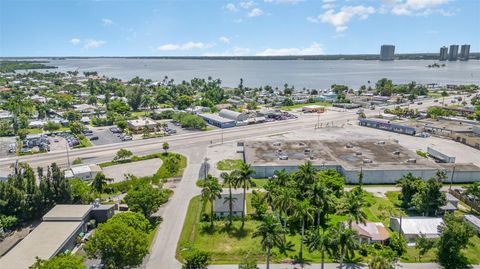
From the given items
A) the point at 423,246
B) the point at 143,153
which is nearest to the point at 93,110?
the point at 143,153

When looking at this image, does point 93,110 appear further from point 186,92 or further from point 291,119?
point 291,119

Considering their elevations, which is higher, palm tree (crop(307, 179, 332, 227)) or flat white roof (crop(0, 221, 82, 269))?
palm tree (crop(307, 179, 332, 227))

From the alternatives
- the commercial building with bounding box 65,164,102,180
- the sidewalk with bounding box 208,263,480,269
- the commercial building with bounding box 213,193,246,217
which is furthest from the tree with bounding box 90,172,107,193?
the sidewalk with bounding box 208,263,480,269

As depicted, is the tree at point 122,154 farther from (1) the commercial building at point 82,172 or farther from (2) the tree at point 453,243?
(2) the tree at point 453,243

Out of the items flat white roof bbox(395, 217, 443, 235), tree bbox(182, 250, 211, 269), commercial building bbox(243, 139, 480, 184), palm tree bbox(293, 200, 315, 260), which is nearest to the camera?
tree bbox(182, 250, 211, 269)

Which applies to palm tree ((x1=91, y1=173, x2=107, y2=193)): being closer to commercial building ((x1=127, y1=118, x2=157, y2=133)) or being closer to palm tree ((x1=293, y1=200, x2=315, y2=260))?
palm tree ((x1=293, y1=200, x2=315, y2=260))

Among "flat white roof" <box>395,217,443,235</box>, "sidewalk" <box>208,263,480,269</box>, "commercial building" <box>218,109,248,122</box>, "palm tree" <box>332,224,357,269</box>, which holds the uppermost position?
"palm tree" <box>332,224,357,269</box>
